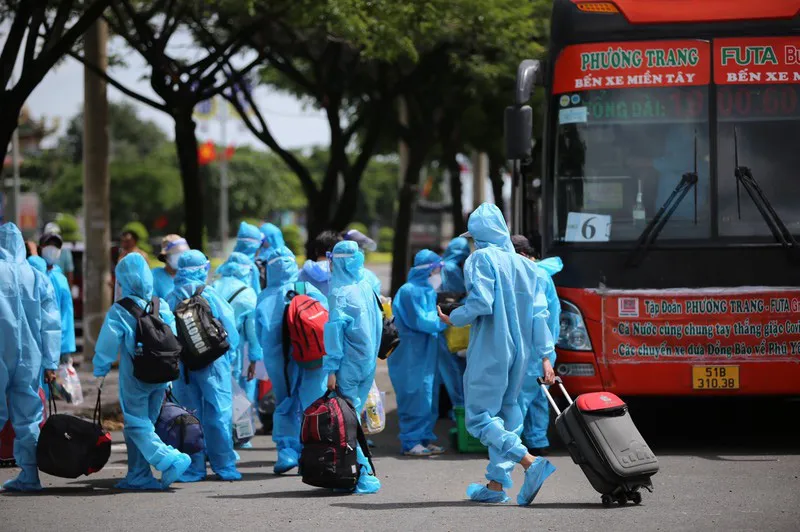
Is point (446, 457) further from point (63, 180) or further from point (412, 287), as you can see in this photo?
point (63, 180)

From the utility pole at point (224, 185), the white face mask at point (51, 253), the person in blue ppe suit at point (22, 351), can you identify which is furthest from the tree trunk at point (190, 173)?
the utility pole at point (224, 185)

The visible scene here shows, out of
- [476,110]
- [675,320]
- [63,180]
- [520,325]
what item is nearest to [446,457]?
[675,320]

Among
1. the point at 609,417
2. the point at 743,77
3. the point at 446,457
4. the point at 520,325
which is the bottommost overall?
the point at 446,457

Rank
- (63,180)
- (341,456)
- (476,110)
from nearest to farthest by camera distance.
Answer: (341,456) → (476,110) → (63,180)

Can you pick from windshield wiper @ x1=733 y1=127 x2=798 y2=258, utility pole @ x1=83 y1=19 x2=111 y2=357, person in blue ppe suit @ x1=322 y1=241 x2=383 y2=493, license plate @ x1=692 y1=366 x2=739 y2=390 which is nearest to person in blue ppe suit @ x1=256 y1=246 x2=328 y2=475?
person in blue ppe suit @ x1=322 y1=241 x2=383 y2=493

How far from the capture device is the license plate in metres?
9.94

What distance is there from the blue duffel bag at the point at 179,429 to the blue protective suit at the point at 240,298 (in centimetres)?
106

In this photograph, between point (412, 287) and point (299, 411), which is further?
point (412, 287)

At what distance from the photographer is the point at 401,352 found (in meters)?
11.0

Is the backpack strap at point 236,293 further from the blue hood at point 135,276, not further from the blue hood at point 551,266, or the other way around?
the blue hood at point 551,266

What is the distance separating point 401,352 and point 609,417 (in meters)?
3.45

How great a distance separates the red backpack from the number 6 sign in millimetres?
2078

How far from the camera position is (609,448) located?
762 centimetres

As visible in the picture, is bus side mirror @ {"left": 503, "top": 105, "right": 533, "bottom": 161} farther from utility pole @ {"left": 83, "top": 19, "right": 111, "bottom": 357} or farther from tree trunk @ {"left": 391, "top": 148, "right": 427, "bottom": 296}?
tree trunk @ {"left": 391, "top": 148, "right": 427, "bottom": 296}
